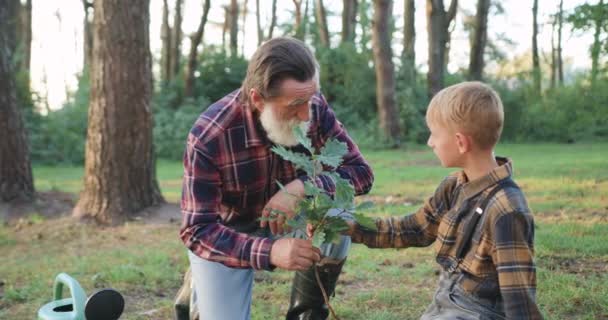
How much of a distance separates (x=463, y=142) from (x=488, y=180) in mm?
177

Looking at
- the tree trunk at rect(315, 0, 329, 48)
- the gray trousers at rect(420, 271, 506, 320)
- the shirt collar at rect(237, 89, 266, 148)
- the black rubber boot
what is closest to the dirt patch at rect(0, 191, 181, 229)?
the black rubber boot

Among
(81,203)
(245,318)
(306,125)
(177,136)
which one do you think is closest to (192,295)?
(245,318)

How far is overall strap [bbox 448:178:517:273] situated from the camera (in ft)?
8.21

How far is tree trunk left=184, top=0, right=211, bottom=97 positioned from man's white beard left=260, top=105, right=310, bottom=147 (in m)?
16.7

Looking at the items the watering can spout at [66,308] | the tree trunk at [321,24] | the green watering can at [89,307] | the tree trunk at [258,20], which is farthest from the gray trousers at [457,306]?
the tree trunk at [258,20]

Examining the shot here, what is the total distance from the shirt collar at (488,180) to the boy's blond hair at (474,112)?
0.38 feet

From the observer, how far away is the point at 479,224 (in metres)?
2.52

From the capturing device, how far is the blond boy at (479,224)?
93.0 inches

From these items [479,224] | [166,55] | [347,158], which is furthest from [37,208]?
[166,55]

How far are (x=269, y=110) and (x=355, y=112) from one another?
676 inches

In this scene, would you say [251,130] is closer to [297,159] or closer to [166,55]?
[297,159]

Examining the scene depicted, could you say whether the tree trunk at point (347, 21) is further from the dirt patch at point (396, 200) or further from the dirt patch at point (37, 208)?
the dirt patch at point (37, 208)

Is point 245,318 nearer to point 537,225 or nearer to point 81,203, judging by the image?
point 537,225

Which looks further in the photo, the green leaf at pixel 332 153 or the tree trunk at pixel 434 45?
the tree trunk at pixel 434 45
